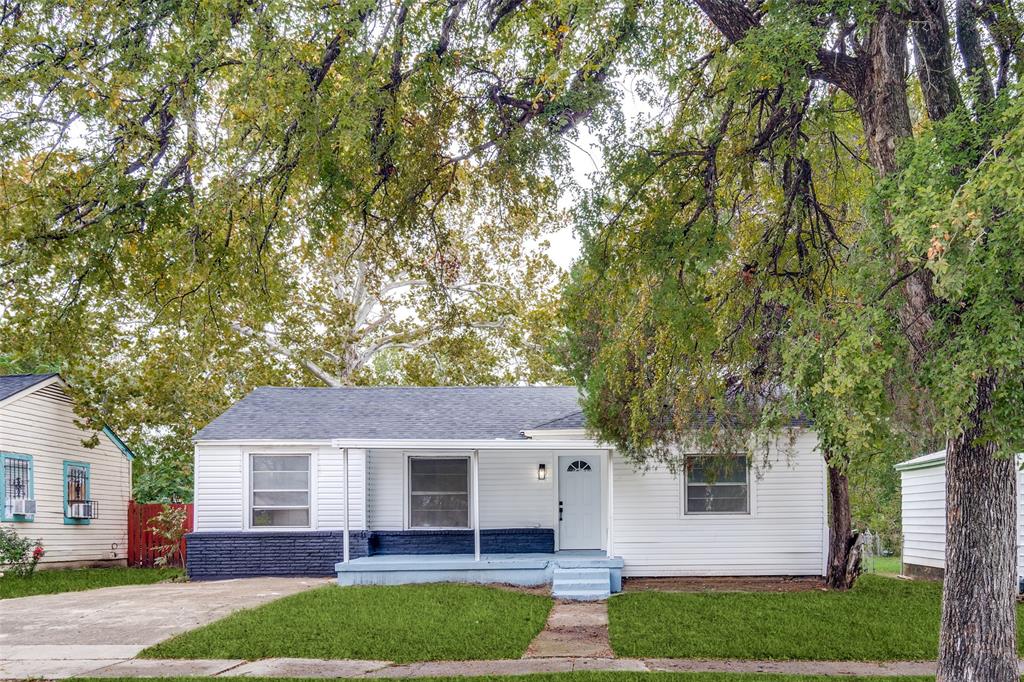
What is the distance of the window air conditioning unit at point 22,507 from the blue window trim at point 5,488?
2.6 inches

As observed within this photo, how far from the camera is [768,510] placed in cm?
1669

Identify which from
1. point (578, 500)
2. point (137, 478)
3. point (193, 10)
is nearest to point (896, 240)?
point (193, 10)

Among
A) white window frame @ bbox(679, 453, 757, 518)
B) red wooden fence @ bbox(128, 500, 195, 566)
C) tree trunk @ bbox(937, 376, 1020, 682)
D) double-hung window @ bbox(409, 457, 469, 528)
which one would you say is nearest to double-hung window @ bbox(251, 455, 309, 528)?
double-hung window @ bbox(409, 457, 469, 528)

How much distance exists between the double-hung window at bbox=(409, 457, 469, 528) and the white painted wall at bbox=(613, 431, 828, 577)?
316cm

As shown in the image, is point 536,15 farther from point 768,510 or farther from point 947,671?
point 768,510

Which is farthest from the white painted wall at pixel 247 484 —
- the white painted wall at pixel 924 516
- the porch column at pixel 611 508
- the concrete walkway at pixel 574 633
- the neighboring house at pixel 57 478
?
the white painted wall at pixel 924 516

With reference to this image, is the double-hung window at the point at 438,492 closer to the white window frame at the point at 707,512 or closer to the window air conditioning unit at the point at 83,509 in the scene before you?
the white window frame at the point at 707,512

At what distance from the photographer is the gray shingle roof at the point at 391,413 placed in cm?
1817

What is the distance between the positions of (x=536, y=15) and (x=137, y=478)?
2357 cm

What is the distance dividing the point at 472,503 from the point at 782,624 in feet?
24.1

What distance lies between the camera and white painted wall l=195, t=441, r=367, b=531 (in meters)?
17.8

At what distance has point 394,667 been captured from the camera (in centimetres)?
957

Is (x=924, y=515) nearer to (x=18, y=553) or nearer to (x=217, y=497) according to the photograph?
(x=217, y=497)

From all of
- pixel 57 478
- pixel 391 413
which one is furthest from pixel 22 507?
pixel 391 413
